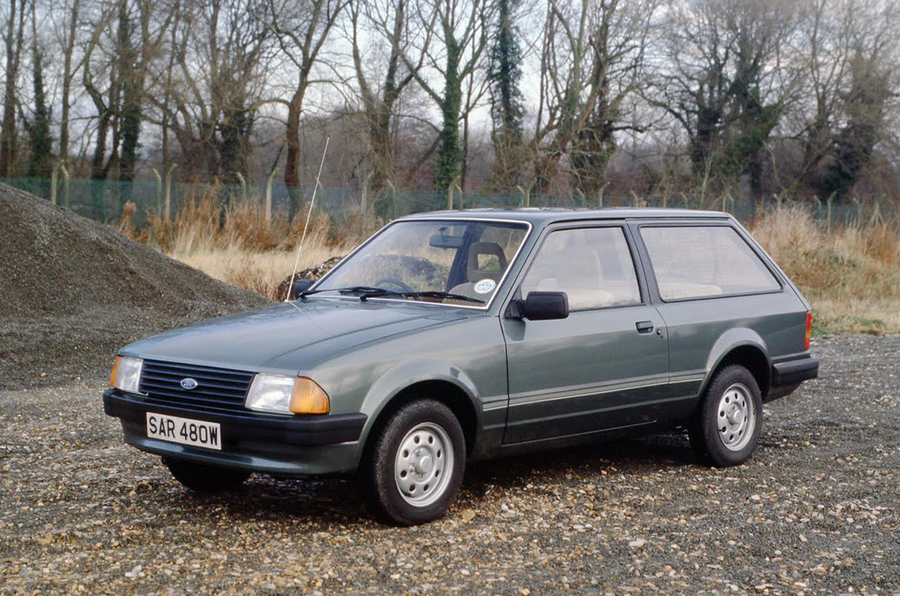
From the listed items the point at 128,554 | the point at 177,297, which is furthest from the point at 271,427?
the point at 177,297

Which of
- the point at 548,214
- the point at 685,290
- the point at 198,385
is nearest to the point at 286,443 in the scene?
the point at 198,385

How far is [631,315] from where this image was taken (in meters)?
6.45

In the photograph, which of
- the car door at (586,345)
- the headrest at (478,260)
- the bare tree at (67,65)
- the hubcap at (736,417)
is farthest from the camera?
the bare tree at (67,65)

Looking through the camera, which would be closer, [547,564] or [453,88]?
[547,564]

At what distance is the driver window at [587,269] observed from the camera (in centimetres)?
616

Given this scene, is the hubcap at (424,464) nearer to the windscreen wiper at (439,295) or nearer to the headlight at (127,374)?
the windscreen wiper at (439,295)

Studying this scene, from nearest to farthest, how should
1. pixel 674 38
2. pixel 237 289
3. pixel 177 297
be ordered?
pixel 177 297 < pixel 237 289 < pixel 674 38

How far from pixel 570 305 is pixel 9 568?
3.19 m

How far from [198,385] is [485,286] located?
168 centimetres

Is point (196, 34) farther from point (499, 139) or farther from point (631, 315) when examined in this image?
point (631, 315)

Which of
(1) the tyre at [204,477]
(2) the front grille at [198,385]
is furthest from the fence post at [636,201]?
(2) the front grille at [198,385]

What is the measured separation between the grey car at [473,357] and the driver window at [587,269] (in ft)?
0.04

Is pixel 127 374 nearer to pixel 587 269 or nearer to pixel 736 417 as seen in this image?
pixel 587 269

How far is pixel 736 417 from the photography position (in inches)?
277
